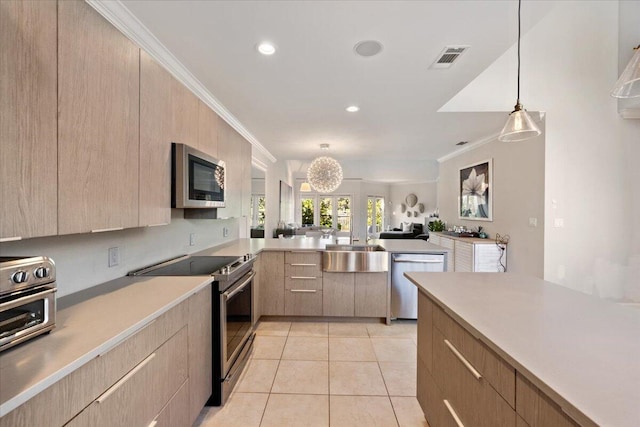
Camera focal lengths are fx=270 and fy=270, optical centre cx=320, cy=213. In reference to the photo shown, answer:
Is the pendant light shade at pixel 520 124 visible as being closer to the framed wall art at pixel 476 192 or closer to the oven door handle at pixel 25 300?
the oven door handle at pixel 25 300

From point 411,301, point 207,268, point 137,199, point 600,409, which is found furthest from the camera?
point 411,301

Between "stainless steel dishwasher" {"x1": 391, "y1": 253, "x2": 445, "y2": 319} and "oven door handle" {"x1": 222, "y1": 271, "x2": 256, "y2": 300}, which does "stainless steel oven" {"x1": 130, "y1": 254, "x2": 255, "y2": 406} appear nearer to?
"oven door handle" {"x1": 222, "y1": 271, "x2": 256, "y2": 300}

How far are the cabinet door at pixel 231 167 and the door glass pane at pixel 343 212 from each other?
6.02 metres

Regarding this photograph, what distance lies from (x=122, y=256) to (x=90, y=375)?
1.03 meters

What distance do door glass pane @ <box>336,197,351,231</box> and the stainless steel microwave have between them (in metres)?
6.80

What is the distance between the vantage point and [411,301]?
123 inches

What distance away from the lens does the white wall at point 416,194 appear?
9.92 m

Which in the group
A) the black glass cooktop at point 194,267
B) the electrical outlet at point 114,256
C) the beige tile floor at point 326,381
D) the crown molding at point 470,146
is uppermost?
the crown molding at point 470,146

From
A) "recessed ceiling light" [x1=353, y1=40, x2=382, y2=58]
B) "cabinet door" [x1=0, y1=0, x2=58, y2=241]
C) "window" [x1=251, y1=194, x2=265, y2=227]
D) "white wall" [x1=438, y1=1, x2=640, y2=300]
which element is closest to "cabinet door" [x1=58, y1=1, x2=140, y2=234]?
"cabinet door" [x1=0, y1=0, x2=58, y2=241]

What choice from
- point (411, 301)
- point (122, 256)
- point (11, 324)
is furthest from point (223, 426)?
point (411, 301)

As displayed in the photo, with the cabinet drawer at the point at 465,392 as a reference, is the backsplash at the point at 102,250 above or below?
above

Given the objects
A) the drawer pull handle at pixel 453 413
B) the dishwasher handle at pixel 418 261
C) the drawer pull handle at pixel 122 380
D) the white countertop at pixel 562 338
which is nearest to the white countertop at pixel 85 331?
the drawer pull handle at pixel 122 380

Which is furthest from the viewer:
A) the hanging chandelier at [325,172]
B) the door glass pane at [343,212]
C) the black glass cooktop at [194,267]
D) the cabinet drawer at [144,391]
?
the door glass pane at [343,212]

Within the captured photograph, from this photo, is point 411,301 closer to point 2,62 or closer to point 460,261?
point 460,261
